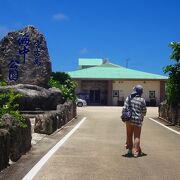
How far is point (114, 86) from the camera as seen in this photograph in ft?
224

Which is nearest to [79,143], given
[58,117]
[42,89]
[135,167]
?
[135,167]

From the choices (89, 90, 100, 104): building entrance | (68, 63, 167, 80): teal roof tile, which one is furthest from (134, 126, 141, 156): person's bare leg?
(89, 90, 100, 104): building entrance

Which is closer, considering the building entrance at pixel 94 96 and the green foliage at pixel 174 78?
the green foliage at pixel 174 78

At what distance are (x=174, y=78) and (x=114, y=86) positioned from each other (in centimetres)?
3830

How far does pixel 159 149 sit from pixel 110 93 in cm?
5253

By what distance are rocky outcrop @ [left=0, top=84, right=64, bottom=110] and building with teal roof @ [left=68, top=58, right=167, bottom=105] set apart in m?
37.9

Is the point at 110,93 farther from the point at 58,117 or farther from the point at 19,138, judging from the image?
the point at 19,138

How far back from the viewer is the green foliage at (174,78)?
95.6 feet

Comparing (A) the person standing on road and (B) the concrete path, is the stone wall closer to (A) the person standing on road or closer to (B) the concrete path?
(B) the concrete path

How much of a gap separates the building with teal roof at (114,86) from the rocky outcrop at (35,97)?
37869mm

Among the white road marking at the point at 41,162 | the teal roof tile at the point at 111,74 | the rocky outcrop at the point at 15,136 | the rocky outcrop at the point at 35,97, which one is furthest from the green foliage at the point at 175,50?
the teal roof tile at the point at 111,74

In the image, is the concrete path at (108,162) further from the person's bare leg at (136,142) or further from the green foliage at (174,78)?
the green foliage at (174,78)

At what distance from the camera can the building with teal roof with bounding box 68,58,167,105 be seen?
66938 mm

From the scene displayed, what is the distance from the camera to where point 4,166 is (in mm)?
11000
